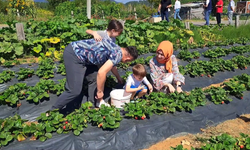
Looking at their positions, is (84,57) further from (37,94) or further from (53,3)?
(53,3)

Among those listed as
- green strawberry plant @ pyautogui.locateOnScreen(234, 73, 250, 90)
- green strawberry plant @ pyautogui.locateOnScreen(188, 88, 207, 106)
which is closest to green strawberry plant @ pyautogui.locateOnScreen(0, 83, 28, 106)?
green strawberry plant @ pyautogui.locateOnScreen(188, 88, 207, 106)

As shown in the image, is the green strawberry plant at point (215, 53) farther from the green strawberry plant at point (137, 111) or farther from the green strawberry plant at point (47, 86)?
the green strawberry plant at point (47, 86)

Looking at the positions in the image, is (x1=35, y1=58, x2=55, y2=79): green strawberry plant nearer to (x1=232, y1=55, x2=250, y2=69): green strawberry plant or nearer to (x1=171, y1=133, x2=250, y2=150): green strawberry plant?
(x1=171, y1=133, x2=250, y2=150): green strawberry plant

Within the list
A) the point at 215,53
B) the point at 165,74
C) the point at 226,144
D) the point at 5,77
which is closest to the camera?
the point at 226,144

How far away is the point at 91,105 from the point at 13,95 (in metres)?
1.48

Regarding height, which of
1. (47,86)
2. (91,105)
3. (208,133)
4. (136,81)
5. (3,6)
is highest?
(3,6)

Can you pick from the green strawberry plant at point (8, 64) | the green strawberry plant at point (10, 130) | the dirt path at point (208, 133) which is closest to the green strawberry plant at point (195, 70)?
the dirt path at point (208, 133)

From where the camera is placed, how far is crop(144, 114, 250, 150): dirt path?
3113 mm

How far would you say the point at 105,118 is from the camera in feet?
9.91

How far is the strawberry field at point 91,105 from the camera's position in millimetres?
2840

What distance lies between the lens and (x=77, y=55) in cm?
324

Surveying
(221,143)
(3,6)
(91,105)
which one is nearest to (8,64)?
(91,105)

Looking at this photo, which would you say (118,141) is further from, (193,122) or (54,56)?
(54,56)

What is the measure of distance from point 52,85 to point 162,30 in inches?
194
